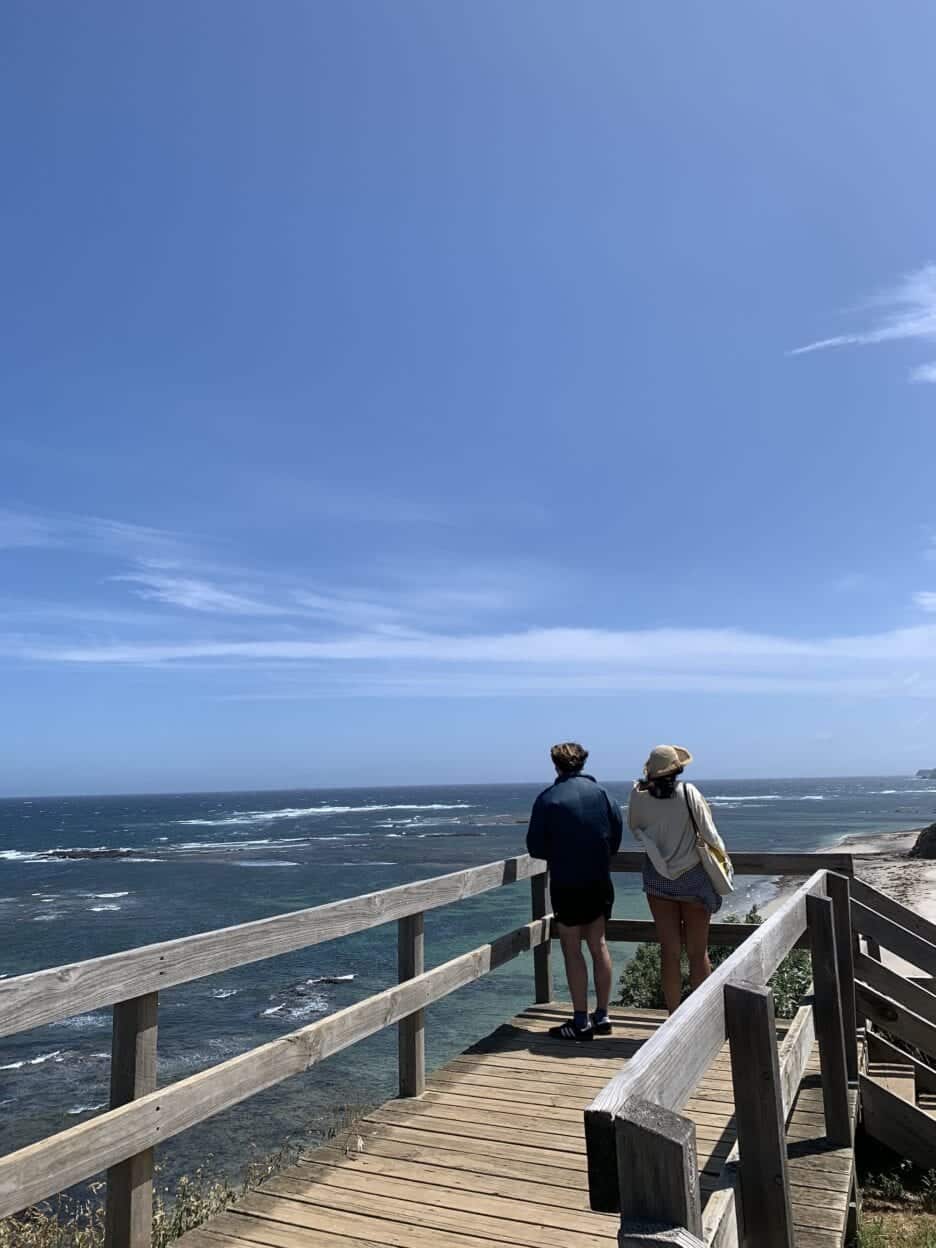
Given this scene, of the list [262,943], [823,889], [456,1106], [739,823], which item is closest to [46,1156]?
[262,943]

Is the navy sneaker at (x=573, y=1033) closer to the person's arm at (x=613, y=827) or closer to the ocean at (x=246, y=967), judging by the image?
the person's arm at (x=613, y=827)

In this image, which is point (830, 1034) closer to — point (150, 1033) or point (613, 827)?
point (613, 827)

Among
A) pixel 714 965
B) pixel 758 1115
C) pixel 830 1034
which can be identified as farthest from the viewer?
pixel 714 965

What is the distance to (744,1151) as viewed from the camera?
2498 millimetres

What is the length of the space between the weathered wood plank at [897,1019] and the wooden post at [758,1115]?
410 cm

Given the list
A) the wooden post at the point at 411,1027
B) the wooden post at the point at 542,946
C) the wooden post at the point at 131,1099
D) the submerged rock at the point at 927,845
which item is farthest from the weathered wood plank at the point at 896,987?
the submerged rock at the point at 927,845

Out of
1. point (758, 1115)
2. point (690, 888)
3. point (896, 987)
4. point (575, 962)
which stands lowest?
point (896, 987)

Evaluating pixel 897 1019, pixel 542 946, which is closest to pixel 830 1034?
pixel 897 1019

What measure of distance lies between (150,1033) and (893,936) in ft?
15.4

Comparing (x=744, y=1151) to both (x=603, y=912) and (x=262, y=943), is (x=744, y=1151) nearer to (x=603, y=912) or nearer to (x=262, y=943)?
(x=262, y=943)

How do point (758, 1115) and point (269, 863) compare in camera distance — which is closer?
point (758, 1115)

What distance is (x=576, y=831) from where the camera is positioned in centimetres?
587

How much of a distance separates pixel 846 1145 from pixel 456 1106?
1893 mm

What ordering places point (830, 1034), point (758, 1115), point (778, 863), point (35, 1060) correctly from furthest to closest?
point (35, 1060)
point (778, 863)
point (830, 1034)
point (758, 1115)
